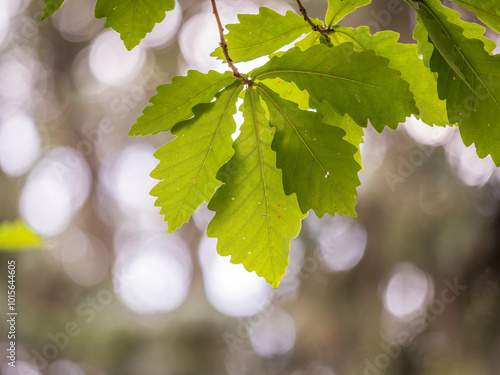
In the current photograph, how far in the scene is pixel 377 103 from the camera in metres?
0.87

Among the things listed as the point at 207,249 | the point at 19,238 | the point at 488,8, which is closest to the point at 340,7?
the point at 488,8

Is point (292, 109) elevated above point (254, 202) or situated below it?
above

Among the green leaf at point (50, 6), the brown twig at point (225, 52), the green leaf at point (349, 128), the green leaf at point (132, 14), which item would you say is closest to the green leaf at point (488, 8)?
the green leaf at point (349, 128)

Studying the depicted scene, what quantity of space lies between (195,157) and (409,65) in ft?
1.67

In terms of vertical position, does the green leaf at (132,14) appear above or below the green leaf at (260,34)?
above

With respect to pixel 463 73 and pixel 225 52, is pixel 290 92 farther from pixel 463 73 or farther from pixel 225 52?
pixel 463 73

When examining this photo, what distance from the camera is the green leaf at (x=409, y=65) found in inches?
37.7

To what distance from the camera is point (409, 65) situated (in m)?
0.96

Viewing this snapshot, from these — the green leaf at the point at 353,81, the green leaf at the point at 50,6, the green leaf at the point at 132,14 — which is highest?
the green leaf at the point at 50,6

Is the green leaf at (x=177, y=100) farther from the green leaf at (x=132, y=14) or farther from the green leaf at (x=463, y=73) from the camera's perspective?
the green leaf at (x=463, y=73)

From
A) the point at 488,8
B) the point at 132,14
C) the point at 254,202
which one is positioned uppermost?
the point at 132,14

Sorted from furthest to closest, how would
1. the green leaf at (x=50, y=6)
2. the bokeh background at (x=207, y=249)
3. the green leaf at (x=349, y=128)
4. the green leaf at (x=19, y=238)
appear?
the bokeh background at (x=207, y=249)
the green leaf at (x=19, y=238)
the green leaf at (x=349, y=128)
the green leaf at (x=50, y=6)

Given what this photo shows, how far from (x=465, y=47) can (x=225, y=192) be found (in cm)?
56

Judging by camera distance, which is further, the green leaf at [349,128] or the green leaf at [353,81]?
the green leaf at [349,128]
